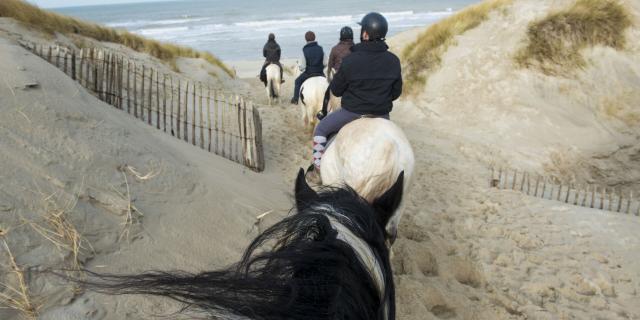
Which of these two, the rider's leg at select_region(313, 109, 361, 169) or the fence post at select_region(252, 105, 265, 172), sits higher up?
the rider's leg at select_region(313, 109, 361, 169)

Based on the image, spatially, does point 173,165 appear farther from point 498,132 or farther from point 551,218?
point 498,132

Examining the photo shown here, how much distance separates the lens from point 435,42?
42.5 feet

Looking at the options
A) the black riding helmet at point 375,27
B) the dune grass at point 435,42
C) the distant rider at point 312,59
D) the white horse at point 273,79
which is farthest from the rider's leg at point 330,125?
the dune grass at point 435,42

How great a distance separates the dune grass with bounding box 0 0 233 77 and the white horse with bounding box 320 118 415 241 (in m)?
9.41

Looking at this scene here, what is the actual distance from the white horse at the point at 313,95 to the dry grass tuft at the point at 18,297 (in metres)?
6.72

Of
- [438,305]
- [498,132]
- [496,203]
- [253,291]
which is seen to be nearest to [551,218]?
[496,203]

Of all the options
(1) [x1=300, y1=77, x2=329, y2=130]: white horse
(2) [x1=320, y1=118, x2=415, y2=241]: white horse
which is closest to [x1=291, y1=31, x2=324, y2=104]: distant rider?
(1) [x1=300, y1=77, x2=329, y2=130]: white horse

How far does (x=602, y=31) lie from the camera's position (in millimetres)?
12000

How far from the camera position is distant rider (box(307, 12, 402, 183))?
396 cm

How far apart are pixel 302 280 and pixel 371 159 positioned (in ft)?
7.13

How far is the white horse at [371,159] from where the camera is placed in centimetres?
330

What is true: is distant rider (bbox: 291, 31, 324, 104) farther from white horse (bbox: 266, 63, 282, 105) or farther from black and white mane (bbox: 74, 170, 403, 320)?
black and white mane (bbox: 74, 170, 403, 320)

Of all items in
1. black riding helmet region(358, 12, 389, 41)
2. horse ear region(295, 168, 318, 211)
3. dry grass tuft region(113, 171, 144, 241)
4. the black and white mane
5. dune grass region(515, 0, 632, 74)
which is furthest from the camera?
dune grass region(515, 0, 632, 74)

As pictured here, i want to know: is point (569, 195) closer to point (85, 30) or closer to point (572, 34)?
point (572, 34)
